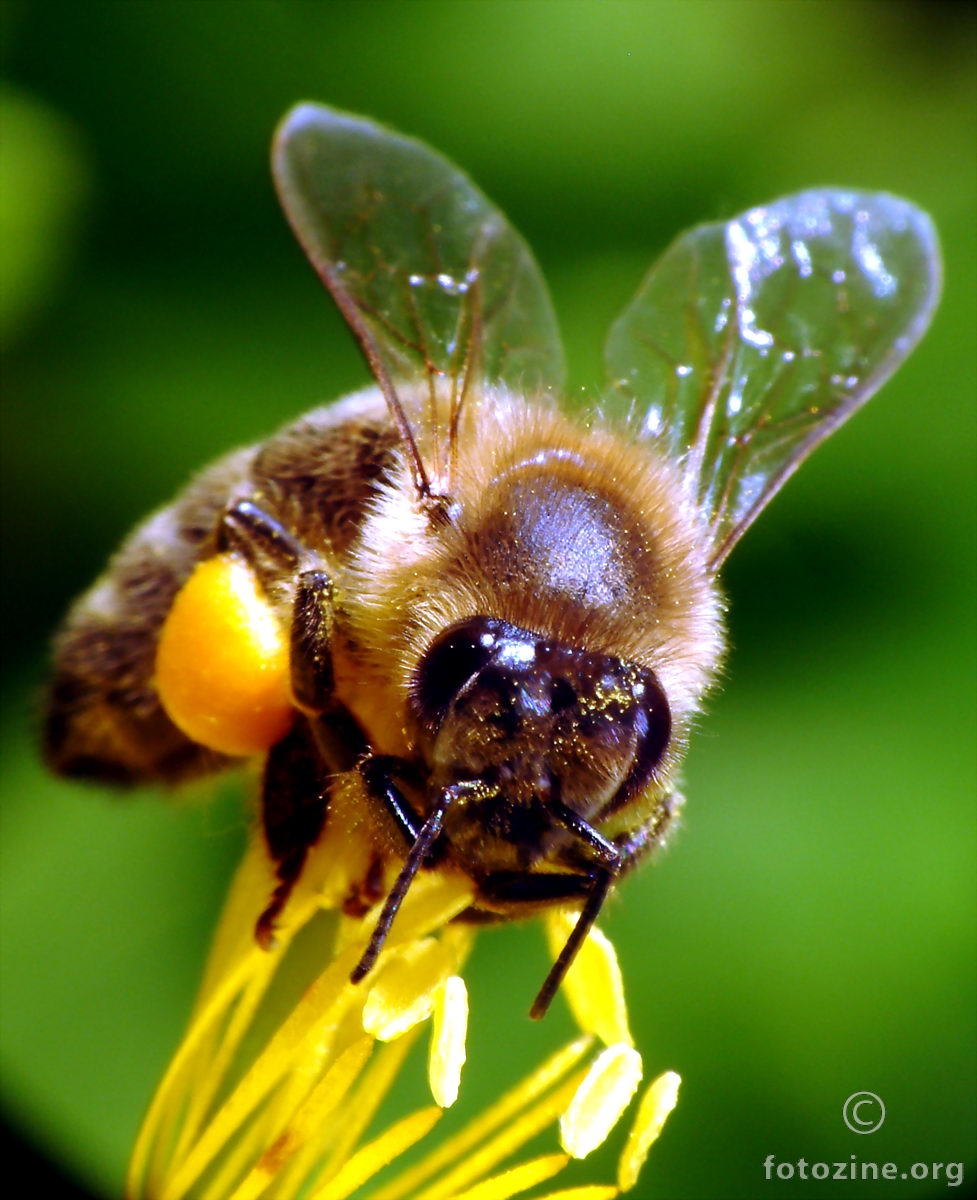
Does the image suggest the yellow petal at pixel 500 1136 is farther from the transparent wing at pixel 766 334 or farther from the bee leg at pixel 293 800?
the transparent wing at pixel 766 334

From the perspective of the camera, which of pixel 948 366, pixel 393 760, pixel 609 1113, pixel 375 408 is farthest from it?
pixel 948 366

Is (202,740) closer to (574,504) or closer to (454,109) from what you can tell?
(574,504)

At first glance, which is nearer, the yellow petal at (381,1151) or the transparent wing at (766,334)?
the yellow petal at (381,1151)

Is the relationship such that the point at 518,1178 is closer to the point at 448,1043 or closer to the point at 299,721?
the point at 448,1043

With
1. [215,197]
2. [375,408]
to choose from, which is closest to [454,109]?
[215,197]

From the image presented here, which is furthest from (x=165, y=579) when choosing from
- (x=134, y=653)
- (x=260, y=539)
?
(x=260, y=539)

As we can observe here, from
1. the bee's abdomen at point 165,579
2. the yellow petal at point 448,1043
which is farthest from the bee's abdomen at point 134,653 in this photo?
the yellow petal at point 448,1043
